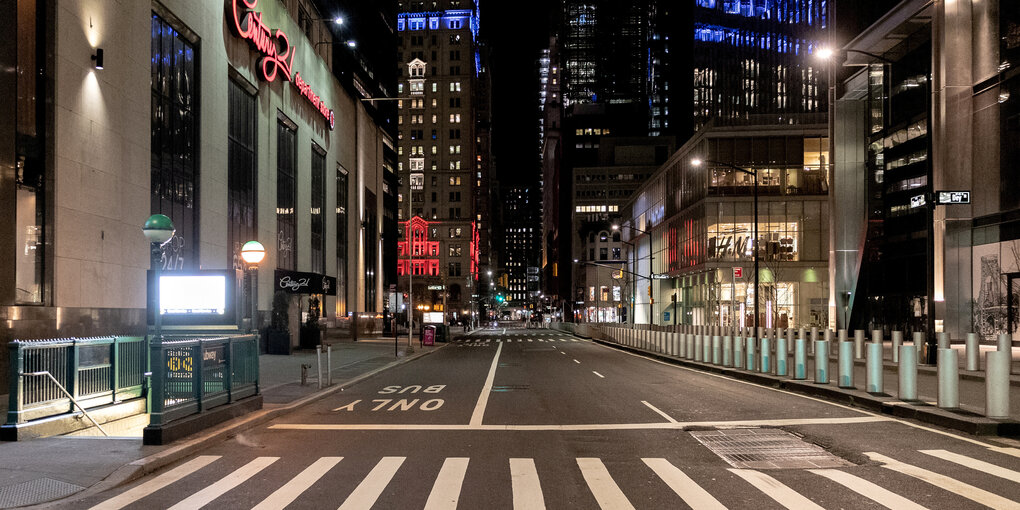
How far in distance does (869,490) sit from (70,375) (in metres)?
12.2

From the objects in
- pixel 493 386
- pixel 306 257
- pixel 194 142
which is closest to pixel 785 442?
pixel 493 386

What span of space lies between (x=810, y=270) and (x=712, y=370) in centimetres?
4321

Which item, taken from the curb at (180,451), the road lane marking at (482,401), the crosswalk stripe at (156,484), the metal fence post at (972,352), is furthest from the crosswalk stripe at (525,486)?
the metal fence post at (972,352)

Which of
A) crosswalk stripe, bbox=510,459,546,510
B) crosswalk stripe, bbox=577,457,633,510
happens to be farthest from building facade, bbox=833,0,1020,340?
crosswalk stripe, bbox=510,459,546,510

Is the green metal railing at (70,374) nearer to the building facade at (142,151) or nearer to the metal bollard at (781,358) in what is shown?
the building facade at (142,151)

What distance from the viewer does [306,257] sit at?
149ft

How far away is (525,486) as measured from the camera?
7879 mm

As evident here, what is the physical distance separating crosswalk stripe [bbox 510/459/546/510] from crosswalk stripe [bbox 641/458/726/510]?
1471mm

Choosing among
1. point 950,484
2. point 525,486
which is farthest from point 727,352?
point 525,486

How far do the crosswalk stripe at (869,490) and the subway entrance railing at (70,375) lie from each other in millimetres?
11222

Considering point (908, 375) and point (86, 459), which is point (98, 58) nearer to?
point (86, 459)

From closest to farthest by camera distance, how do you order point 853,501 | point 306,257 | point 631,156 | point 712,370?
point 853,501 → point 712,370 → point 306,257 → point 631,156

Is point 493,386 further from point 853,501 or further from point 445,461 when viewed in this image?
point 853,501

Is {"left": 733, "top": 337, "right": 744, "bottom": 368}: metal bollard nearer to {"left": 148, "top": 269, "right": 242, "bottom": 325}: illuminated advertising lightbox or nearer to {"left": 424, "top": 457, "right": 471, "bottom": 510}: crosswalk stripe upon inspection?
{"left": 148, "top": 269, "right": 242, "bottom": 325}: illuminated advertising lightbox
